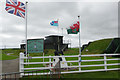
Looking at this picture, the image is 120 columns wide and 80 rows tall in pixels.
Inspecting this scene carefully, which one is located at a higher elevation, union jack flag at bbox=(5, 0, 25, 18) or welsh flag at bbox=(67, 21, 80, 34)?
union jack flag at bbox=(5, 0, 25, 18)

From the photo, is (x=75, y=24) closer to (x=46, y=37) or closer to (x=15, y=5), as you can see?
(x=15, y=5)

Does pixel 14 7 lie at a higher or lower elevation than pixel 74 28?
higher

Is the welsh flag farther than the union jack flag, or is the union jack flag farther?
the union jack flag

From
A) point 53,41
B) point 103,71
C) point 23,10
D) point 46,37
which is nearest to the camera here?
point 103,71

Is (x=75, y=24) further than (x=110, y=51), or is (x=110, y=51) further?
(x=110, y=51)

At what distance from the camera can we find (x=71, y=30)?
821cm

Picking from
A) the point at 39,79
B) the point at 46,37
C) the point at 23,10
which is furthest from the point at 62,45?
the point at 39,79

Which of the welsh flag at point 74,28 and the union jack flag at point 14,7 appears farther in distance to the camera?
the union jack flag at point 14,7

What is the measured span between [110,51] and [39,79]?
59.3 feet

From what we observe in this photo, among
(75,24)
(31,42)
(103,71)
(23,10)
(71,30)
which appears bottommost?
(103,71)

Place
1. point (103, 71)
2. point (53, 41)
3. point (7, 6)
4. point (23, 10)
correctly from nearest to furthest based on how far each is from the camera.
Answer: point (103, 71)
point (7, 6)
point (23, 10)
point (53, 41)

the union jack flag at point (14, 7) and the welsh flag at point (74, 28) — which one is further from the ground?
the union jack flag at point (14, 7)

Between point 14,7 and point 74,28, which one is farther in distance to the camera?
point 14,7

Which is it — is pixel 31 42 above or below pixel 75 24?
below
